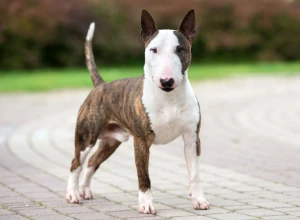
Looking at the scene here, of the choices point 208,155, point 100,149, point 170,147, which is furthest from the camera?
point 170,147

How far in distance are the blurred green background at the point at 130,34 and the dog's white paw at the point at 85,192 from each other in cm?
2101

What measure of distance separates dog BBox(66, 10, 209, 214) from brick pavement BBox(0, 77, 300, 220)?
10.5 inches

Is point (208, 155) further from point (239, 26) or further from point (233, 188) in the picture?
point (239, 26)

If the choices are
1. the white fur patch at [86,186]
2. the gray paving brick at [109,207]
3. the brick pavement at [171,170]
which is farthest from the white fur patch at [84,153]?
the gray paving brick at [109,207]

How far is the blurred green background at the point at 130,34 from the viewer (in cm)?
3222

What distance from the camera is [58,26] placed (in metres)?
34.8

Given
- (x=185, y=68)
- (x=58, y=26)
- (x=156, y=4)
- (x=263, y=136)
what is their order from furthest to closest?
(x=156, y=4), (x=58, y=26), (x=263, y=136), (x=185, y=68)

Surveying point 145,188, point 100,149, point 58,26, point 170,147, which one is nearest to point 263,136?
point 170,147

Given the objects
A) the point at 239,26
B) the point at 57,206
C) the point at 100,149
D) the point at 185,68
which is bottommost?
the point at 57,206

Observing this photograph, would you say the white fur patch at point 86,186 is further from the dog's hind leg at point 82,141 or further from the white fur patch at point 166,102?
the white fur patch at point 166,102

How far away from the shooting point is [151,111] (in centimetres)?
523

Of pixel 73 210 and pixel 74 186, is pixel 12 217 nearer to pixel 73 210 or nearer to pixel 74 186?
pixel 73 210

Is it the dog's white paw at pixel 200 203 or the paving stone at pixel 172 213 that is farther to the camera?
the dog's white paw at pixel 200 203

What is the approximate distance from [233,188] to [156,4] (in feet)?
111
